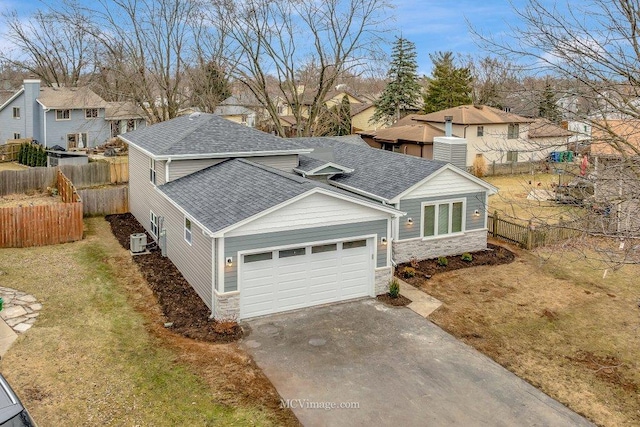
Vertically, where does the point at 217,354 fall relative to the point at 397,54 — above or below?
below

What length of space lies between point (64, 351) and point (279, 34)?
30827 millimetres

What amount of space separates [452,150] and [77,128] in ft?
116

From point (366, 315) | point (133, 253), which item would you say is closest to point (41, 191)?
point (133, 253)

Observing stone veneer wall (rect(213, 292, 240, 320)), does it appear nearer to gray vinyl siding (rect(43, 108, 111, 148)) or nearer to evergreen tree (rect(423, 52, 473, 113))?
gray vinyl siding (rect(43, 108, 111, 148))

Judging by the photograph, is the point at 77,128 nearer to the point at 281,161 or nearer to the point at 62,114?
the point at 62,114

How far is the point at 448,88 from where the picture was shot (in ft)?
183

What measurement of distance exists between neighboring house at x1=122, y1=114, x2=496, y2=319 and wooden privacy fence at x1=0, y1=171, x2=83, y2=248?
2.89 metres

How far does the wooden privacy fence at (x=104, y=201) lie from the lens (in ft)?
82.7

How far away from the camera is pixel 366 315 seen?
47.3 feet

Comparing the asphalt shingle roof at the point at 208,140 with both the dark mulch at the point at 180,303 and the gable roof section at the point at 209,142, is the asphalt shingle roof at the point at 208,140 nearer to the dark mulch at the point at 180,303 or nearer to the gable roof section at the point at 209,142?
the gable roof section at the point at 209,142

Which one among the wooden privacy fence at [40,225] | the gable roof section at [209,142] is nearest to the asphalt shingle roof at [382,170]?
the gable roof section at [209,142]

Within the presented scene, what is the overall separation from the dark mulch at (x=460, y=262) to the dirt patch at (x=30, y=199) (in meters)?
19.3

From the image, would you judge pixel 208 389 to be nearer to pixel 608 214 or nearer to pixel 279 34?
pixel 608 214

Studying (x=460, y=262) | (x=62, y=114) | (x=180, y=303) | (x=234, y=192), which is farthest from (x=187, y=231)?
(x=62, y=114)
